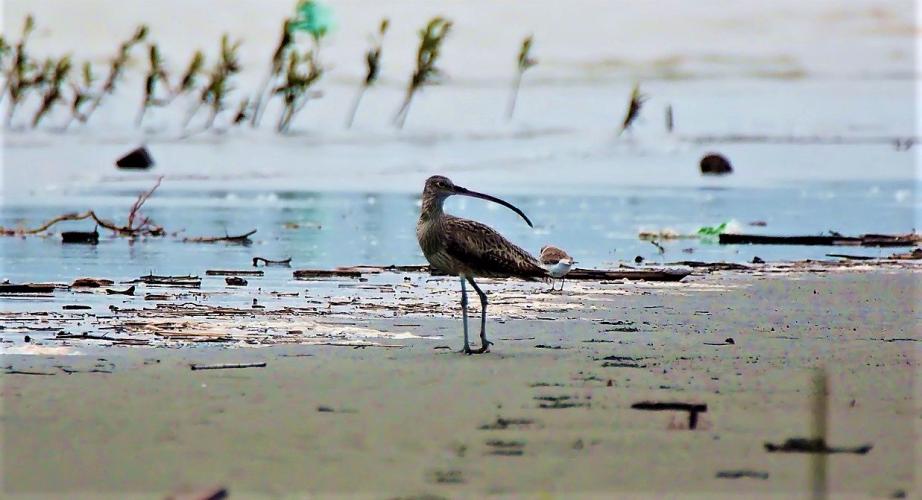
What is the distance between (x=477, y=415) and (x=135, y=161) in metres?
26.4

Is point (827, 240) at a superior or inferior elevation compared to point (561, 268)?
superior

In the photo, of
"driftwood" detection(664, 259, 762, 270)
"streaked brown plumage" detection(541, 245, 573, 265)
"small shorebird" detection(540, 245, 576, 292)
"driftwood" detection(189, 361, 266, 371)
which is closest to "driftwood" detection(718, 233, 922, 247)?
"driftwood" detection(664, 259, 762, 270)

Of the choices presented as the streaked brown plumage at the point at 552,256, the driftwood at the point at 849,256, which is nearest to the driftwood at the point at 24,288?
the streaked brown plumage at the point at 552,256

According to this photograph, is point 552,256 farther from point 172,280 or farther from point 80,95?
point 80,95

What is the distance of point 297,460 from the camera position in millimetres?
5363

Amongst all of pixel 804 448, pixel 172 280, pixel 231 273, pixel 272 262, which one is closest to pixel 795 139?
pixel 272 262

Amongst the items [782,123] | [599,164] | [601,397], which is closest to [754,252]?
[601,397]

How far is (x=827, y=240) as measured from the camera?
14578mm

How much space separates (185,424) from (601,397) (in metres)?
1.71

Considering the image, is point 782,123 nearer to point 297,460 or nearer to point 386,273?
point 386,273

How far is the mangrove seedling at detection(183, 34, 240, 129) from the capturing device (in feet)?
126

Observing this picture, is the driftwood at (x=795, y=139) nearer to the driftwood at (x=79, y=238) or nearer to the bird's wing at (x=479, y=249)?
the driftwood at (x=79, y=238)

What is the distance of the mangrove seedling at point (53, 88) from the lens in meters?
38.0

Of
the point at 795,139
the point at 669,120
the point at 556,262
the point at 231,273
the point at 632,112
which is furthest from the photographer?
the point at 669,120
